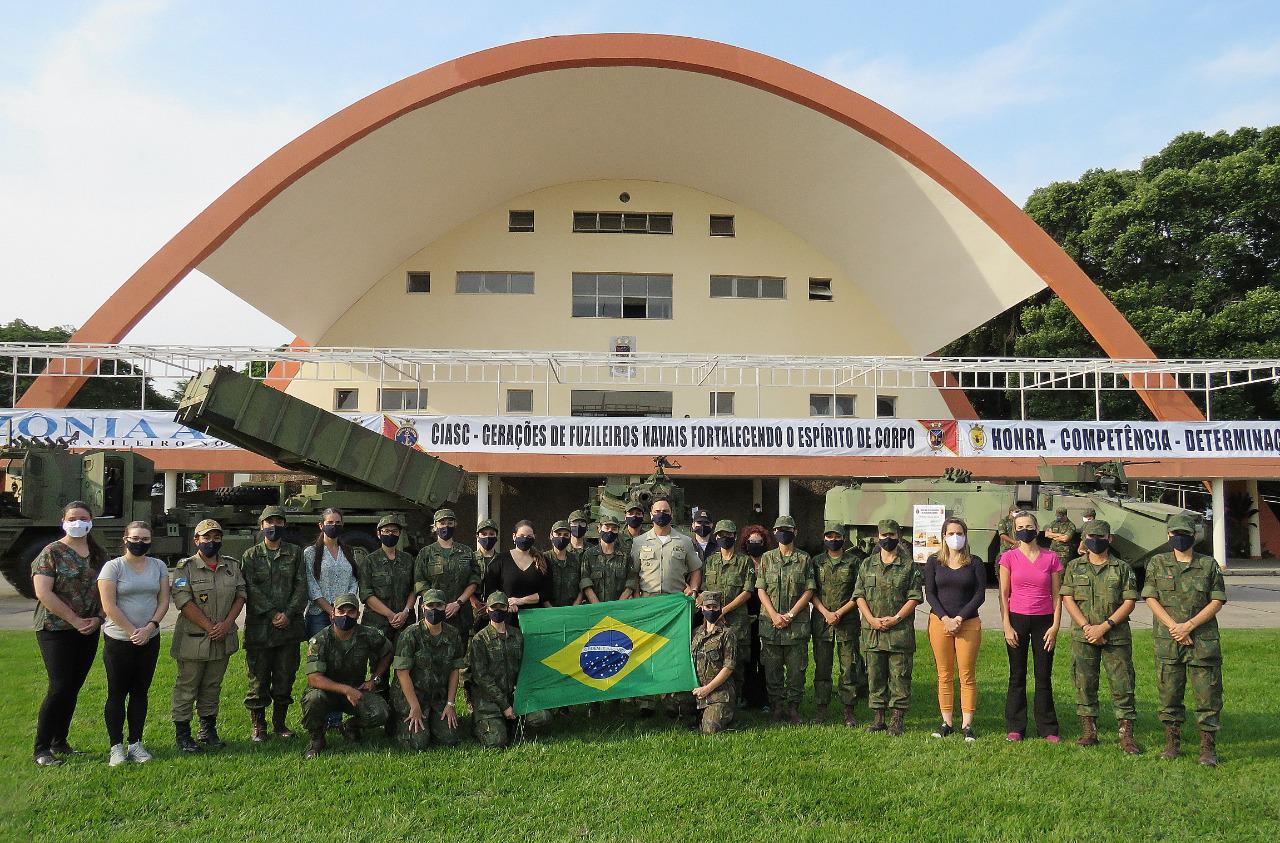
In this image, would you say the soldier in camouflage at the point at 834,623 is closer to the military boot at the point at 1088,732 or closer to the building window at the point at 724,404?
the military boot at the point at 1088,732

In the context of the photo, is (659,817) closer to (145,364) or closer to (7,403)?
(145,364)

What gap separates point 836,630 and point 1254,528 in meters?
22.1

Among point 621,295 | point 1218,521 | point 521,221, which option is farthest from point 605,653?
point 521,221

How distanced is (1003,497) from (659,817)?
36.4ft

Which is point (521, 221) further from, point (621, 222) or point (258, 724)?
point (258, 724)

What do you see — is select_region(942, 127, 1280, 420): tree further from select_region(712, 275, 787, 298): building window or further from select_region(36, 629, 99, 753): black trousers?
select_region(36, 629, 99, 753): black trousers

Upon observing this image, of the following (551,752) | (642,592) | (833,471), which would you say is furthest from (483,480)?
(551,752)

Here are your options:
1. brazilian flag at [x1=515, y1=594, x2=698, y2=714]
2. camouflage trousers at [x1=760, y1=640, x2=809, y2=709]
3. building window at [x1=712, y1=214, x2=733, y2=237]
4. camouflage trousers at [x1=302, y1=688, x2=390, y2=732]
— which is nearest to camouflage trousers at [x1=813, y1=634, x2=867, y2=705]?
camouflage trousers at [x1=760, y1=640, x2=809, y2=709]

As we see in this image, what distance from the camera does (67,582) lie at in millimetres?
5922

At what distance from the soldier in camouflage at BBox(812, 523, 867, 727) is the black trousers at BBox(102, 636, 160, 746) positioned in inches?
189

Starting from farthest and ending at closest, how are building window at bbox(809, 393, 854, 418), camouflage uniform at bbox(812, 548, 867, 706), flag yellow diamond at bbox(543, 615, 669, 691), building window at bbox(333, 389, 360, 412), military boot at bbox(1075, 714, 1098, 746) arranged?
building window at bbox(809, 393, 854, 418) < building window at bbox(333, 389, 360, 412) < camouflage uniform at bbox(812, 548, 867, 706) < flag yellow diamond at bbox(543, 615, 669, 691) < military boot at bbox(1075, 714, 1098, 746)

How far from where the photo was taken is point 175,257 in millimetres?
20391

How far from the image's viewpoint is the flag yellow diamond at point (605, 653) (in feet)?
22.8

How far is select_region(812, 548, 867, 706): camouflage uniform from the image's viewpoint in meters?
7.28
